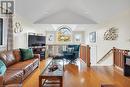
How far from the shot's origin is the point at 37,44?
1034cm

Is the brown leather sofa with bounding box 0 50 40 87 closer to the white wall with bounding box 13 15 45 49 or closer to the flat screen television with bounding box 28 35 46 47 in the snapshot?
the white wall with bounding box 13 15 45 49

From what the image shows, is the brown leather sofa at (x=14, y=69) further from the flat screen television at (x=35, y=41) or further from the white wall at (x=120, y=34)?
the white wall at (x=120, y=34)

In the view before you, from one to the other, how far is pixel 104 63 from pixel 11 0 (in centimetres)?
566

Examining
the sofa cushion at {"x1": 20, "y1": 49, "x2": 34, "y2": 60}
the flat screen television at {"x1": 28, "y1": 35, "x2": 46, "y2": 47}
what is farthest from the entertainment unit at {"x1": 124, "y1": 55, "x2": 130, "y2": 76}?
the flat screen television at {"x1": 28, "y1": 35, "x2": 46, "y2": 47}

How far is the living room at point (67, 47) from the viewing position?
4.73 m

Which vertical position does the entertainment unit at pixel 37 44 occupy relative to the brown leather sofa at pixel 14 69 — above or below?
above

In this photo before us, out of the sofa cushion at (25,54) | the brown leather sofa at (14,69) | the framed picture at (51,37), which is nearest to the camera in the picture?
the brown leather sofa at (14,69)

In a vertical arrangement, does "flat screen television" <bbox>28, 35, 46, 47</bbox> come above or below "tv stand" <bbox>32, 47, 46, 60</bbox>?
above

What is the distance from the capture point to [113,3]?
6.42 meters

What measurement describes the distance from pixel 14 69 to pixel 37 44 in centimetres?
599

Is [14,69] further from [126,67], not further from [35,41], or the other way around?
[35,41]

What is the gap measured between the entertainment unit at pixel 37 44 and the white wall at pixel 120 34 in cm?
333

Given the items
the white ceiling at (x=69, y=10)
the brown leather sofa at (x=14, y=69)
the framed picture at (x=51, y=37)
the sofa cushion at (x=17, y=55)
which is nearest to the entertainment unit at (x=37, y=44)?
the white ceiling at (x=69, y=10)

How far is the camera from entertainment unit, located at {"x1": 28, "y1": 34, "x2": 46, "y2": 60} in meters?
9.48
